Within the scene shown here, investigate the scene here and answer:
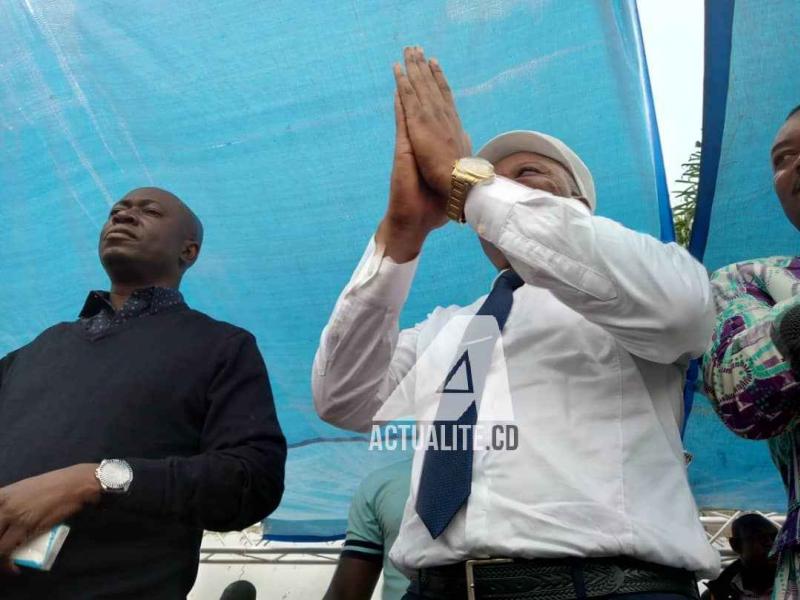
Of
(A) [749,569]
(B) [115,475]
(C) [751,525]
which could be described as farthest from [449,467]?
(C) [751,525]

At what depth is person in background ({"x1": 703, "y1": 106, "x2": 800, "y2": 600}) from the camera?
3.80 feet

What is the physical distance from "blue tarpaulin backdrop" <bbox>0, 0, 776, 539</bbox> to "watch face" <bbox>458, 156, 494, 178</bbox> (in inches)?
33.6

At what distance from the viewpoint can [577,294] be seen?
1.17 meters

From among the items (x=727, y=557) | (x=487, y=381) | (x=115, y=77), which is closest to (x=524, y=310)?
(x=487, y=381)

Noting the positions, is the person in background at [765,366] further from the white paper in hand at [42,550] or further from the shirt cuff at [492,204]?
the white paper in hand at [42,550]

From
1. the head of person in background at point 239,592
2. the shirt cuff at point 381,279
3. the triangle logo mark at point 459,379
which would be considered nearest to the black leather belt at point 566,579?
the triangle logo mark at point 459,379

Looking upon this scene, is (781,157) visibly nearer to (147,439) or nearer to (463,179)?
(463,179)

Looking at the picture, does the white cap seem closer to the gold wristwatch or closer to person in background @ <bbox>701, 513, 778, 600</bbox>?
the gold wristwatch

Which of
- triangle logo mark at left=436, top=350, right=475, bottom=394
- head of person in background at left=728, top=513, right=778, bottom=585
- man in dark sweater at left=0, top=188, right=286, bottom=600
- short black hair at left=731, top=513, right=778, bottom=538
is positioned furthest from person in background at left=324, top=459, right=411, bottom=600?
short black hair at left=731, top=513, right=778, bottom=538

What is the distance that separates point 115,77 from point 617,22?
128cm

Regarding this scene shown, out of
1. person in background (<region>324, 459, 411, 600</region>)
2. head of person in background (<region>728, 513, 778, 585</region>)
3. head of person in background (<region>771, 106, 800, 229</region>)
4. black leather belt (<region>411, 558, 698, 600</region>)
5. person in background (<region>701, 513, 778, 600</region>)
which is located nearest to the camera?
black leather belt (<region>411, 558, 698, 600</region>)

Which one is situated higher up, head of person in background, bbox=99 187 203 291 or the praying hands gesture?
the praying hands gesture

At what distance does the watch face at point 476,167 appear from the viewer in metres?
→ 1.23

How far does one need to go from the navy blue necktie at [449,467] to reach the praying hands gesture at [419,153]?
253 millimetres
